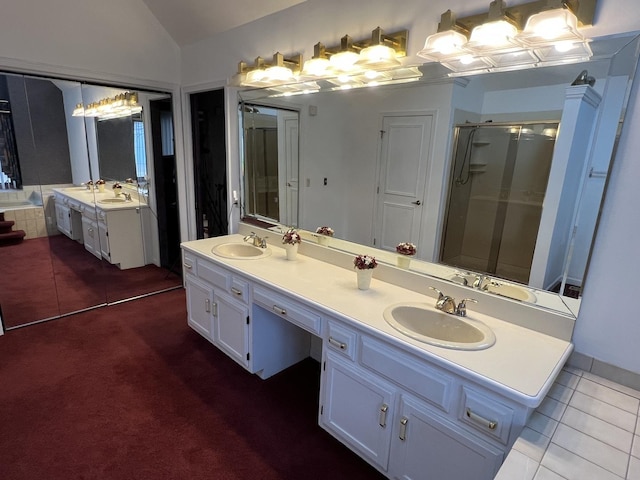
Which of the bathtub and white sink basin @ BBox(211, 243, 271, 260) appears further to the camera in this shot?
the bathtub

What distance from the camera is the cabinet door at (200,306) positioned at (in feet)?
8.25

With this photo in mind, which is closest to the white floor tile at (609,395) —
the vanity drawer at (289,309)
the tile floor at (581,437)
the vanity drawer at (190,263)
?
the tile floor at (581,437)

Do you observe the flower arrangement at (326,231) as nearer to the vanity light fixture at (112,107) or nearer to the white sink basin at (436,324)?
the white sink basin at (436,324)

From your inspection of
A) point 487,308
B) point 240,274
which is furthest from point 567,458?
point 240,274

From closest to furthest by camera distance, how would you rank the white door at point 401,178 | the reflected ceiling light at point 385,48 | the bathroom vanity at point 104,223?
1. the reflected ceiling light at point 385,48
2. the white door at point 401,178
3. the bathroom vanity at point 104,223

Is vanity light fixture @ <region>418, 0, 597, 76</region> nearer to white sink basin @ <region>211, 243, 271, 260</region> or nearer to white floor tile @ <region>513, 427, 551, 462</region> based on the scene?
white floor tile @ <region>513, 427, 551, 462</region>

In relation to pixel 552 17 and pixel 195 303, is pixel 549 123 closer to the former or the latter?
pixel 552 17

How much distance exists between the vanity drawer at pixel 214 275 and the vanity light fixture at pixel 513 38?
5.44 ft

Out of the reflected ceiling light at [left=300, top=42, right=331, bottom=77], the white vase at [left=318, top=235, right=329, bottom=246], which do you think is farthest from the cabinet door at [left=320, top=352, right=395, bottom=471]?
the reflected ceiling light at [left=300, top=42, right=331, bottom=77]

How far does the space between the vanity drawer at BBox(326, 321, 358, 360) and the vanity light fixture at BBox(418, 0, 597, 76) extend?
1310mm

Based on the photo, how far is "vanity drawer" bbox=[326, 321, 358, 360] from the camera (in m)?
1.58

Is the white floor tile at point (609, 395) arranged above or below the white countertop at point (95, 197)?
below

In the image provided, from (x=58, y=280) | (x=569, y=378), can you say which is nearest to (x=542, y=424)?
(x=569, y=378)

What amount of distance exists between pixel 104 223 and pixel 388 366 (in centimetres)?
313
